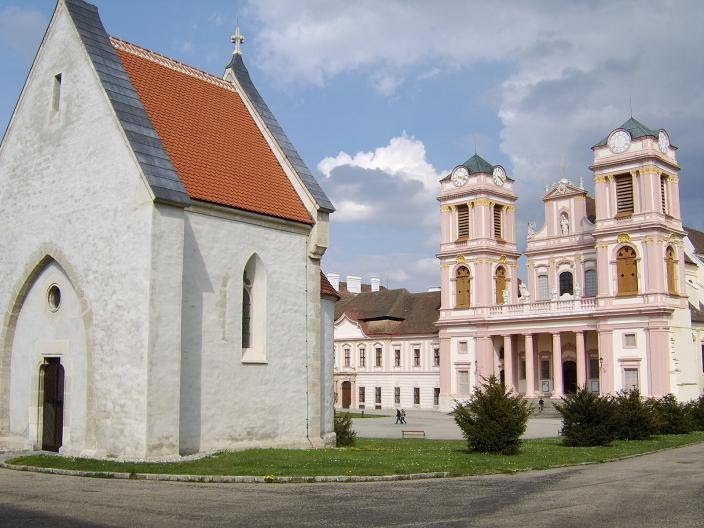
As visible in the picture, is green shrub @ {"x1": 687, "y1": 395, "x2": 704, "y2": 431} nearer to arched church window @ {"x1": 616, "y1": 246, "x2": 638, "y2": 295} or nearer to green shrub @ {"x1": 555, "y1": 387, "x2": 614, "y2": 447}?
green shrub @ {"x1": 555, "y1": 387, "x2": 614, "y2": 447}

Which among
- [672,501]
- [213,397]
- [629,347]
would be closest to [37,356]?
[213,397]

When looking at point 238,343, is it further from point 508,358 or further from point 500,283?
point 500,283

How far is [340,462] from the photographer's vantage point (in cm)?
1738

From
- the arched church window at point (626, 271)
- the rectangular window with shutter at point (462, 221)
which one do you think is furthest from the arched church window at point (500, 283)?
the arched church window at point (626, 271)

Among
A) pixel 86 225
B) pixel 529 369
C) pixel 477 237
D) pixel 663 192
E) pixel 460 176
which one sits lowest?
pixel 529 369

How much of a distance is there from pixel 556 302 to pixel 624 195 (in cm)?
968

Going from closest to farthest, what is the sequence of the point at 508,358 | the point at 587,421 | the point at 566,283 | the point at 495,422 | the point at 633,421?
the point at 495,422 → the point at 587,421 → the point at 633,421 → the point at 508,358 → the point at 566,283

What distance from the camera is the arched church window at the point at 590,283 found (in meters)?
62.4

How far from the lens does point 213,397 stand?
63.4 ft

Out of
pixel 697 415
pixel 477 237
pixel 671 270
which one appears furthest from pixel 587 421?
pixel 477 237

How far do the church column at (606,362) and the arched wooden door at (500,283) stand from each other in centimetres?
1203

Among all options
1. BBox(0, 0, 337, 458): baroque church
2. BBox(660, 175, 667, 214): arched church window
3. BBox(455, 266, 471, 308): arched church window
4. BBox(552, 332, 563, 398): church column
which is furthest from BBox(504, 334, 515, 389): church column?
BBox(0, 0, 337, 458): baroque church

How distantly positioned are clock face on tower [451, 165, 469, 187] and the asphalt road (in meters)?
51.4

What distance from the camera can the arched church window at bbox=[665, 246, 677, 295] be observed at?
180 ft
